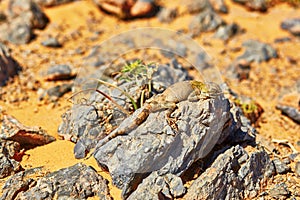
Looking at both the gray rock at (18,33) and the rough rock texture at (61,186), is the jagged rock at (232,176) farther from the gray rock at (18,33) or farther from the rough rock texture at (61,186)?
the gray rock at (18,33)

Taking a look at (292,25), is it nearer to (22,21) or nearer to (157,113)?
(22,21)

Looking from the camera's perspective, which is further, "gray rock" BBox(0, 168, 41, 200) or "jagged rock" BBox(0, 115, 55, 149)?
"jagged rock" BBox(0, 115, 55, 149)

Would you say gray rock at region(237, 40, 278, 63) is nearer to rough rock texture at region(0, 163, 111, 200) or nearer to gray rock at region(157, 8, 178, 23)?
gray rock at region(157, 8, 178, 23)

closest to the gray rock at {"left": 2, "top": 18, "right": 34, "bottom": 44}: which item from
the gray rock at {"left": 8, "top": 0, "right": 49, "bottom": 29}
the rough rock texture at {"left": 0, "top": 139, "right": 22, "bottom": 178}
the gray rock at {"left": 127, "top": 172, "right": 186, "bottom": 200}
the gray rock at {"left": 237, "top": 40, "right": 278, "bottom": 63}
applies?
the gray rock at {"left": 8, "top": 0, "right": 49, "bottom": 29}

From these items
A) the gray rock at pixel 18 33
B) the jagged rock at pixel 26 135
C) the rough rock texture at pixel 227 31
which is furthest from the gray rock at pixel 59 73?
the rough rock texture at pixel 227 31

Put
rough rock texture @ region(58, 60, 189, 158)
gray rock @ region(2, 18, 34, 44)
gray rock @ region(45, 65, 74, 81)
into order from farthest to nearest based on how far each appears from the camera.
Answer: gray rock @ region(2, 18, 34, 44)
gray rock @ region(45, 65, 74, 81)
rough rock texture @ region(58, 60, 189, 158)
